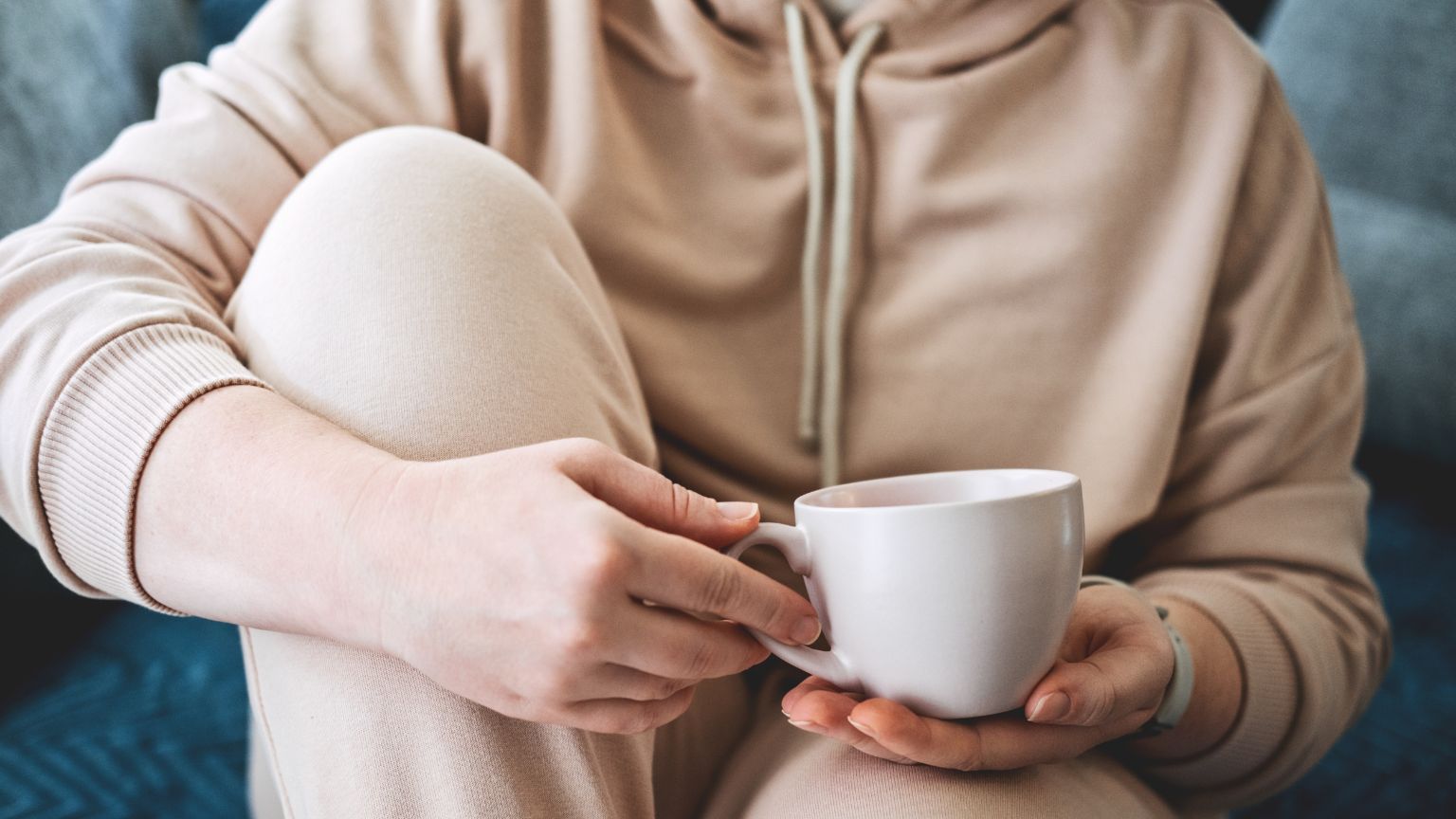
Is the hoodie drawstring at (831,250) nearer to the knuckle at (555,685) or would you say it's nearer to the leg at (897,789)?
the leg at (897,789)

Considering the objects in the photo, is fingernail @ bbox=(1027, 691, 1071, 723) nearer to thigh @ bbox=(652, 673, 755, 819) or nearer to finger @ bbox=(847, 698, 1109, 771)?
finger @ bbox=(847, 698, 1109, 771)

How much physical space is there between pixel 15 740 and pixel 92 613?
196 mm

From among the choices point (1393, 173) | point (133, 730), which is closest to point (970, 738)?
point (133, 730)

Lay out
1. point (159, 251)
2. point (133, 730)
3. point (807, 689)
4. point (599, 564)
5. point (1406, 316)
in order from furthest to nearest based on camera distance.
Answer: point (1406, 316) < point (133, 730) < point (159, 251) < point (807, 689) < point (599, 564)

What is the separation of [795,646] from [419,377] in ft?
0.66

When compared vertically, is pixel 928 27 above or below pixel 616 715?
above

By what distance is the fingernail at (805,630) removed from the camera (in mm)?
451

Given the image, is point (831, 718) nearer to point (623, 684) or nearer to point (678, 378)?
point (623, 684)

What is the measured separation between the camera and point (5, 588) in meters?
0.87

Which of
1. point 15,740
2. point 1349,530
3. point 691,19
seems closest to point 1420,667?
point 1349,530

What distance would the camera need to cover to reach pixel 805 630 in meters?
0.45

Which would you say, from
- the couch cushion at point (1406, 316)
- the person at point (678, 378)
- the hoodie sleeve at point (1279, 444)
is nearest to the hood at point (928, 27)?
the person at point (678, 378)

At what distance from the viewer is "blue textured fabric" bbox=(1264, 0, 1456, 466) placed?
4.31 feet

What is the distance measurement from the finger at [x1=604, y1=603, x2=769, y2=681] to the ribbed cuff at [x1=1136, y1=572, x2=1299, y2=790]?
0.34m
